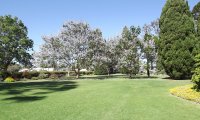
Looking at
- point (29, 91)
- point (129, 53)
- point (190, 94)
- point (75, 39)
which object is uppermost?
point (75, 39)

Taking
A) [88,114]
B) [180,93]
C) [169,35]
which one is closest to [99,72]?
[169,35]

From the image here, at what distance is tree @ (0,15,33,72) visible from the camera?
61281 millimetres

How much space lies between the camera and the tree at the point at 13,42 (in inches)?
2413

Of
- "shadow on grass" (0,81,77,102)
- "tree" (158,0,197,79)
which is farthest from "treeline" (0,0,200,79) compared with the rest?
"shadow on grass" (0,81,77,102)

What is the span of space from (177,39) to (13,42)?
3841 cm

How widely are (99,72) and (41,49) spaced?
30.1 m

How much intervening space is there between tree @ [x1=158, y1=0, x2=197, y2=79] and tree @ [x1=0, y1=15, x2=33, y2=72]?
34.9m

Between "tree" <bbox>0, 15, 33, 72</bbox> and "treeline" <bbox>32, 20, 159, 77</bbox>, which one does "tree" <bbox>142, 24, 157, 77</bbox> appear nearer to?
"treeline" <bbox>32, 20, 159, 77</bbox>

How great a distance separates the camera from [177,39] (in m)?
35.2

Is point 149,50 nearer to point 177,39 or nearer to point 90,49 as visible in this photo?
point 90,49

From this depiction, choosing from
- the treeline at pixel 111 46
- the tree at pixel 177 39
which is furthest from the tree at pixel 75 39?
the tree at pixel 177 39

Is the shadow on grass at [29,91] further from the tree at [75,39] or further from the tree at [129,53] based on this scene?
the tree at [129,53]

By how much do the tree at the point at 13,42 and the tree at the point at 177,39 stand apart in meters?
34.9

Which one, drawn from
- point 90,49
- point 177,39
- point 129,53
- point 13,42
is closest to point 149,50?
point 129,53
